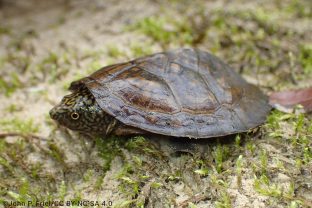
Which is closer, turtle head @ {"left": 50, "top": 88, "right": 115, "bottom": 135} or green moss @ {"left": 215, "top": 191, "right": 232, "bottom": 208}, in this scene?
green moss @ {"left": 215, "top": 191, "right": 232, "bottom": 208}

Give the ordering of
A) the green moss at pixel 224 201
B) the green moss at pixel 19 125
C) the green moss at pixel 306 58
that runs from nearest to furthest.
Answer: the green moss at pixel 224 201, the green moss at pixel 19 125, the green moss at pixel 306 58

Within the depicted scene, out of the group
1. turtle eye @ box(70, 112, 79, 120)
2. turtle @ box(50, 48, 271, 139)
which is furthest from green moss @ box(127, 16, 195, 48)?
turtle eye @ box(70, 112, 79, 120)

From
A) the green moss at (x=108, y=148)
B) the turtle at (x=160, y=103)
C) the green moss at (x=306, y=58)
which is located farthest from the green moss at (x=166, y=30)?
the green moss at (x=108, y=148)

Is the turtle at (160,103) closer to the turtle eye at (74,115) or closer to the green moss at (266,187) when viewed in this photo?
the turtle eye at (74,115)

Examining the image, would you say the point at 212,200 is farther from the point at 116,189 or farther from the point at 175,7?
the point at 175,7

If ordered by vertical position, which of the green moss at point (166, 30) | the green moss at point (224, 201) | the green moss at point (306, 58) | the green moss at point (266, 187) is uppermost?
the green moss at point (166, 30)

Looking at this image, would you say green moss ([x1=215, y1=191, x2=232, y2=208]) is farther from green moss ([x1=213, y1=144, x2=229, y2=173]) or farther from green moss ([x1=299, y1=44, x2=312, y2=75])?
green moss ([x1=299, y1=44, x2=312, y2=75])
